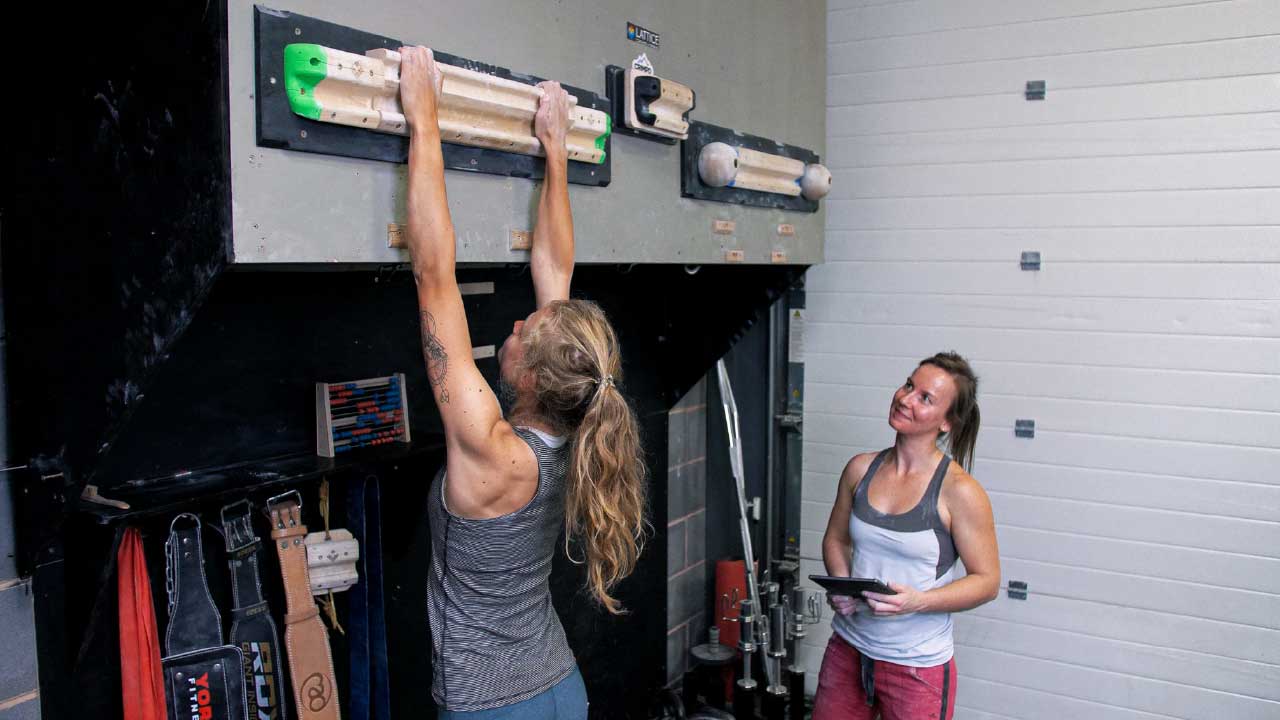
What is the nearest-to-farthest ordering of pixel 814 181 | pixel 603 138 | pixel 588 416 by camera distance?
pixel 588 416 < pixel 603 138 < pixel 814 181

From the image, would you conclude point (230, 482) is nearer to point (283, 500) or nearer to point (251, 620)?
point (283, 500)

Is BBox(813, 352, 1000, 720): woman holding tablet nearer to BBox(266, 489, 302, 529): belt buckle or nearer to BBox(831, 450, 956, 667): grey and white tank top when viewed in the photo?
BBox(831, 450, 956, 667): grey and white tank top

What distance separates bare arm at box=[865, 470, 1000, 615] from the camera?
2.53 meters

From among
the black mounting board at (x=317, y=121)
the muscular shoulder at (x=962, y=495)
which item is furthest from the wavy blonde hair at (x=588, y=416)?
the muscular shoulder at (x=962, y=495)

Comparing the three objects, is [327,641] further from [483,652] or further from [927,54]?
[927,54]

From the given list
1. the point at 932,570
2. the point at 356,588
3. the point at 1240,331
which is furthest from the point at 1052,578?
the point at 356,588

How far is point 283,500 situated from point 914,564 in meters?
1.63

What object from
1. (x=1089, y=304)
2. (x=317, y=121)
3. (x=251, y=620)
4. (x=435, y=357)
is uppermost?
(x=317, y=121)

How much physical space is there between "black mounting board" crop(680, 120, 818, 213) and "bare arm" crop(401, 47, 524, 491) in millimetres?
1029

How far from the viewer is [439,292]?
1.70 m

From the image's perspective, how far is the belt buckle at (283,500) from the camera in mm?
2127

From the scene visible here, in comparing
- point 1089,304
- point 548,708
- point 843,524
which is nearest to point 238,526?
point 548,708

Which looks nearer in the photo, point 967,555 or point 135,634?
point 135,634

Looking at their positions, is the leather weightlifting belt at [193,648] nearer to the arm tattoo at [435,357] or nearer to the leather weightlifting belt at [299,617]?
the leather weightlifting belt at [299,617]
